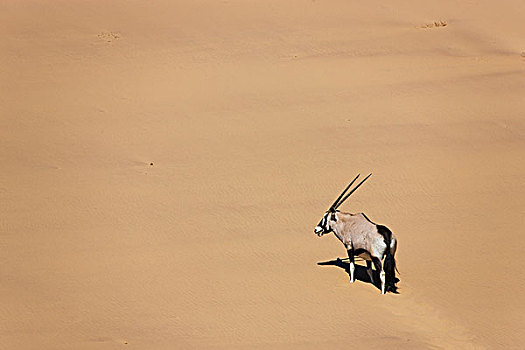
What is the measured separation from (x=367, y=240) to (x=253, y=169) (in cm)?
404

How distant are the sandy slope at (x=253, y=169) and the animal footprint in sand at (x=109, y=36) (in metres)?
0.06

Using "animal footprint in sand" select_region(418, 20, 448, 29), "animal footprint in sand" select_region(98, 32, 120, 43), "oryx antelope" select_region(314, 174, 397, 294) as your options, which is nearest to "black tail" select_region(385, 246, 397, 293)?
"oryx antelope" select_region(314, 174, 397, 294)

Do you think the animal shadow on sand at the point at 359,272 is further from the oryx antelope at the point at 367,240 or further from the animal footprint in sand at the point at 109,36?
the animal footprint in sand at the point at 109,36

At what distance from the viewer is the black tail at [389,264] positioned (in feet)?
33.2

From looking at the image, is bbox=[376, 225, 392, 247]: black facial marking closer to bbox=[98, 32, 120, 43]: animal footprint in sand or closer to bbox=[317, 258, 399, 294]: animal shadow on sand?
bbox=[317, 258, 399, 294]: animal shadow on sand

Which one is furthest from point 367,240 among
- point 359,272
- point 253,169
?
point 253,169

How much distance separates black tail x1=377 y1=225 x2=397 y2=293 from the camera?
1012 cm

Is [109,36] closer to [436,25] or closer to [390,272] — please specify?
[436,25]

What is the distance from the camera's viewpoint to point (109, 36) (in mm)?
18453

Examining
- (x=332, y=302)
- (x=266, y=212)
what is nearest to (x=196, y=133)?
(x=266, y=212)

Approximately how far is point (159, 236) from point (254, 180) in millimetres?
2185

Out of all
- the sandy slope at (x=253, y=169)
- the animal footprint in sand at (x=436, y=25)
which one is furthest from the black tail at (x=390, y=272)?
the animal footprint in sand at (x=436, y=25)

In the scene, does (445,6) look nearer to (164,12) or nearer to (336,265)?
(164,12)

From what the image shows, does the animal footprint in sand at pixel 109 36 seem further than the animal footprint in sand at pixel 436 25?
No
